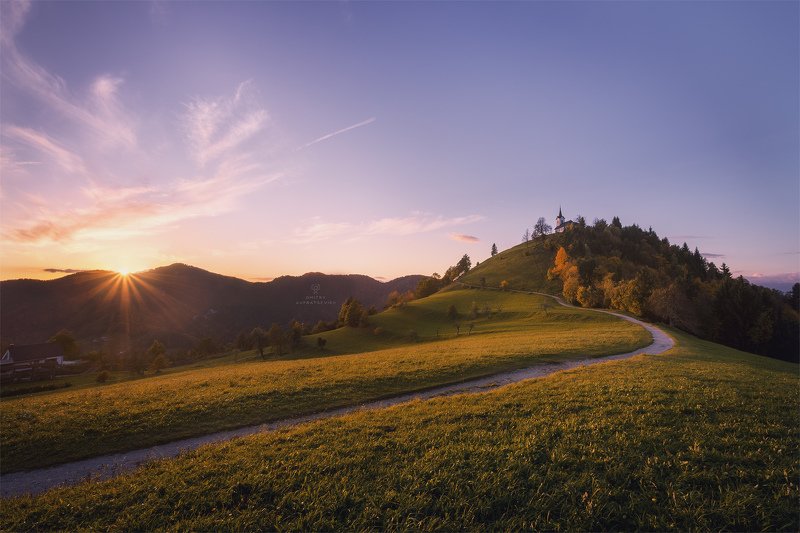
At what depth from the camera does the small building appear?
83.5m

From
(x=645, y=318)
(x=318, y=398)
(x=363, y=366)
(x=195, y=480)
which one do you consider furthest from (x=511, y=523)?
(x=645, y=318)

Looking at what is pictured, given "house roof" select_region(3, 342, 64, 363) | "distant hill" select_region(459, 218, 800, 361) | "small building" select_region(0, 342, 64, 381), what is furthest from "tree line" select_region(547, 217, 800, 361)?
"house roof" select_region(3, 342, 64, 363)

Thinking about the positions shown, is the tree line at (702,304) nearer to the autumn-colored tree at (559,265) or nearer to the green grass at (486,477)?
the autumn-colored tree at (559,265)

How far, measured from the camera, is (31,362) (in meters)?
94.8

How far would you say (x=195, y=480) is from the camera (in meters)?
9.60

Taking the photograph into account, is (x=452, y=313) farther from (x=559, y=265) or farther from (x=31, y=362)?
(x=31, y=362)

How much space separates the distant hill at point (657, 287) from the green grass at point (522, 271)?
33 cm

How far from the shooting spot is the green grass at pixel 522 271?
126050 mm

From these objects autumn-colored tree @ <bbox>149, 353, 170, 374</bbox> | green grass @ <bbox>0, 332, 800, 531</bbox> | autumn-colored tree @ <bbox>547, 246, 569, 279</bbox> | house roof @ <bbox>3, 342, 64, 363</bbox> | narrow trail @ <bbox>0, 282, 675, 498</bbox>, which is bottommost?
autumn-colored tree @ <bbox>149, 353, 170, 374</bbox>

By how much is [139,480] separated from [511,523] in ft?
34.6

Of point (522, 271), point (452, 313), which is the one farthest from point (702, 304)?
point (522, 271)

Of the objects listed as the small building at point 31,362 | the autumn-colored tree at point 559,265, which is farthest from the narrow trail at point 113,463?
the autumn-colored tree at point 559,265

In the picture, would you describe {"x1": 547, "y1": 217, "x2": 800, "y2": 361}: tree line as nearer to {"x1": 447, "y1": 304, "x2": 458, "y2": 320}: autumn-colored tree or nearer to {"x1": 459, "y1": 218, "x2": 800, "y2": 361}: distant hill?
{"x1": 459, "y1": 218, "x2": 800, "y2": 361}: distant hill

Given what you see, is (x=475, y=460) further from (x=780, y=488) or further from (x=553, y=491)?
(x=780, y=488)
